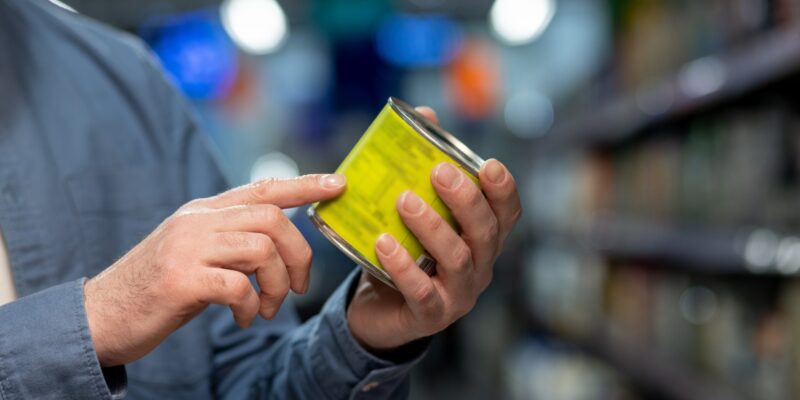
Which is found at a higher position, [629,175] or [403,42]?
[403,42]

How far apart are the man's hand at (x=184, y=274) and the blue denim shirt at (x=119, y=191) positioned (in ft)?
0.81

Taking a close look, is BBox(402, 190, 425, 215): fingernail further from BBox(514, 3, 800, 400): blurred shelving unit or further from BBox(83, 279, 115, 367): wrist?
BBox(514, 3, 800, 400): blurred shelving unit

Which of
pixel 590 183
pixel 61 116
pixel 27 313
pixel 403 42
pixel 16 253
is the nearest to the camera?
pixel 27 313

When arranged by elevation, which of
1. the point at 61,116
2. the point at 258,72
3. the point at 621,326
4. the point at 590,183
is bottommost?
the point at 621,326

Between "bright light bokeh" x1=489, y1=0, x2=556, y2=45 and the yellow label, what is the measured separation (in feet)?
24.0

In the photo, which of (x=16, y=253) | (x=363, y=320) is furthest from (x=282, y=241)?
(x=16, y=253)

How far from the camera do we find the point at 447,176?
A: 1032 millimetres

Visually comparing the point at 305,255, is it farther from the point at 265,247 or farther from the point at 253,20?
the point at 253,20

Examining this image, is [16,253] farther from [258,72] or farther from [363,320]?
[258,72]

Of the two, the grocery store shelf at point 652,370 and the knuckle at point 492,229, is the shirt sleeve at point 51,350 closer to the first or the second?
the knuckle at point 492,229

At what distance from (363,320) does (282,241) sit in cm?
27

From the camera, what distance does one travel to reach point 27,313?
0.96m

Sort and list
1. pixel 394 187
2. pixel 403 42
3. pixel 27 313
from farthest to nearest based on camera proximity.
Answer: pixel 403 42, pixel 394 187, pixel 27 313

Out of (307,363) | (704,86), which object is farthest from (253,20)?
(307,363)
